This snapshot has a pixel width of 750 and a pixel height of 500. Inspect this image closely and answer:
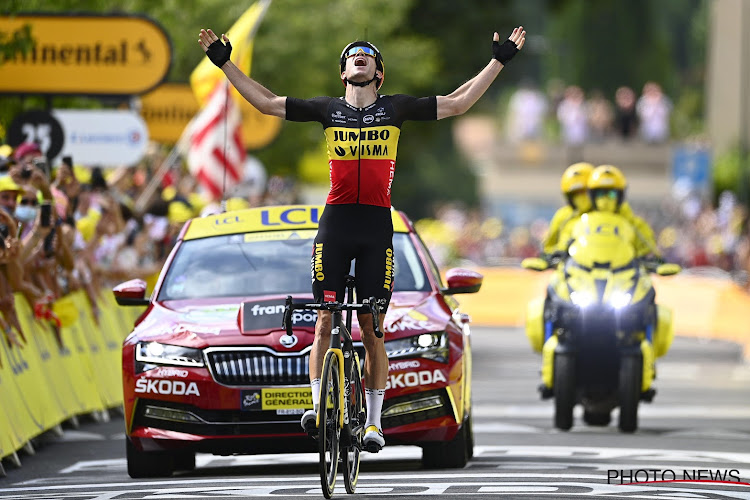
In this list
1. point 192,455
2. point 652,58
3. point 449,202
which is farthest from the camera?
point 652,58

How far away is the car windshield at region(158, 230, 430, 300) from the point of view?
1329 centimetres

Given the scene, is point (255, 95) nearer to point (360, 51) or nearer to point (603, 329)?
point (360, 51)

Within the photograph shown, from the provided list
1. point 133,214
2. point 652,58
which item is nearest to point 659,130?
point 652,58

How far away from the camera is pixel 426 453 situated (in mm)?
12828

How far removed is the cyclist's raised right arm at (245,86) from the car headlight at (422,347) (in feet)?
5.89

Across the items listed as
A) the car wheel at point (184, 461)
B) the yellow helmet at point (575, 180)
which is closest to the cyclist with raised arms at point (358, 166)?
the car wheel at point (184, 461)

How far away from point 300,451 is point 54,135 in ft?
28.3

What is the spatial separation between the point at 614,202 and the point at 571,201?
0.62 m

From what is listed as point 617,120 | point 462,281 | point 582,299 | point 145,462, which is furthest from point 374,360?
point 617,120

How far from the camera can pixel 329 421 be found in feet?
35.1

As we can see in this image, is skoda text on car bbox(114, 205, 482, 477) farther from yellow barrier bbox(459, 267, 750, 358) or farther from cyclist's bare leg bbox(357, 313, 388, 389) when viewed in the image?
yellow barrier bbox(459, 267, 750, 358)

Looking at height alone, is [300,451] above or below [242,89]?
below

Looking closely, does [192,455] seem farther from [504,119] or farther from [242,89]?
[504,119]

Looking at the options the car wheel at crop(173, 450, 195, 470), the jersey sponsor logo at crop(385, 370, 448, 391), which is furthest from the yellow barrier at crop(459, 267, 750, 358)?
the jersey sponsor logo at crop(385, 370, 448, 391)
